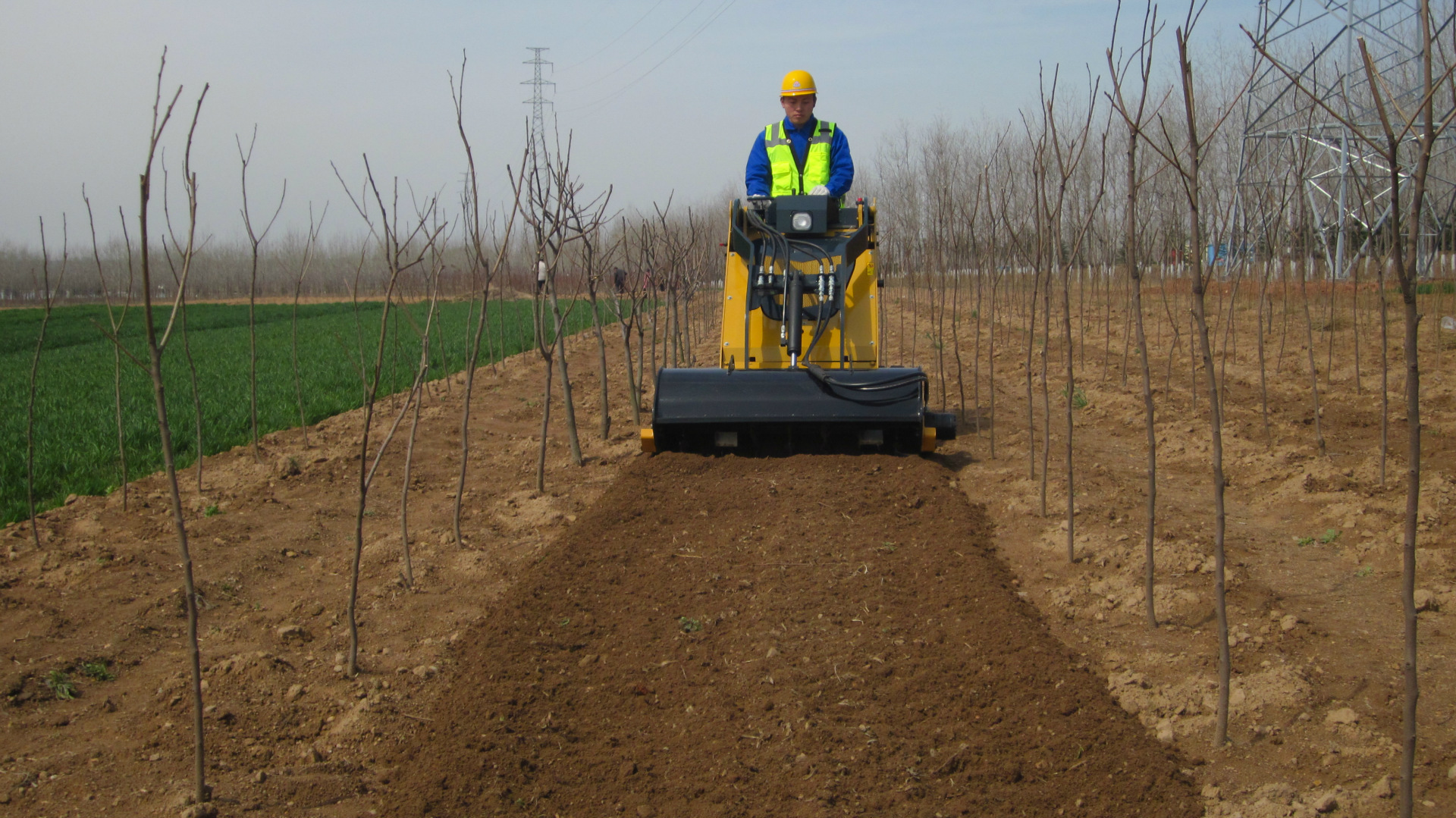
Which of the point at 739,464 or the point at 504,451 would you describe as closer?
the point at 739,464

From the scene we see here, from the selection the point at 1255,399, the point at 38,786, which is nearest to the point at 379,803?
the point at 38,786

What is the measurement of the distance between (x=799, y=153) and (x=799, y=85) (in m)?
0.49

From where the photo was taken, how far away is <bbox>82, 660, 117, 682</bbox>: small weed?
13.9 ft

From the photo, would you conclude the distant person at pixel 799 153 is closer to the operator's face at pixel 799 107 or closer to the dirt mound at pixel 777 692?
the operator's face at pixel 799 107

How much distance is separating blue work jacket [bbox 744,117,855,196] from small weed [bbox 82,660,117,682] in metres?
5.09

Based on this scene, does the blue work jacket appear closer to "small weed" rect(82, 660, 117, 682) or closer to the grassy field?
the grassy field

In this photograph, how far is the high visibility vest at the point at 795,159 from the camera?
23.8ft

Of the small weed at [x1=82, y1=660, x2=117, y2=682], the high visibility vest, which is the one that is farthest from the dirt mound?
the high visibility vest

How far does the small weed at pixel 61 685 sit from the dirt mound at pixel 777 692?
1.56m

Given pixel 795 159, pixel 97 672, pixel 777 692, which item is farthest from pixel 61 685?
pixel 795 159

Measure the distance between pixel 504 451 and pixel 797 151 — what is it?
13.1 ft

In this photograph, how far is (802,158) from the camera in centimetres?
736

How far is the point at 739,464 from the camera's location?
7.10m

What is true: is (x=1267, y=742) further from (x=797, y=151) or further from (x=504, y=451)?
(x=504, y=451)
